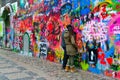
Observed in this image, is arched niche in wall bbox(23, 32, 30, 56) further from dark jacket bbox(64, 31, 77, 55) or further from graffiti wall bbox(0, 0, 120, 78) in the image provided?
dark jacket bbox(64, 31, 77, 55)

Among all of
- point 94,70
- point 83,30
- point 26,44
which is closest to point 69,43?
point 83,30

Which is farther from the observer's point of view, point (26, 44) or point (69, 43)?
point (26, 44)

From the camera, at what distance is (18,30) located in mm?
17141

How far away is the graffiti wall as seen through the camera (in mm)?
8234

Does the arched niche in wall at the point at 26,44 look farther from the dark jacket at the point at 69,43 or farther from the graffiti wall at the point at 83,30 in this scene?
the dark jacket at the point at 69,43

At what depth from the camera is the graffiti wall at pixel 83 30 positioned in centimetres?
823

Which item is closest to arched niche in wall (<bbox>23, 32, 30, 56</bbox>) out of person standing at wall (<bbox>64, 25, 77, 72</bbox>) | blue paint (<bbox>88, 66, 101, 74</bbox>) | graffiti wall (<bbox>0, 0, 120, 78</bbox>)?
graffiti wall (<bbox>0, 0, 120, 78</bbox>)

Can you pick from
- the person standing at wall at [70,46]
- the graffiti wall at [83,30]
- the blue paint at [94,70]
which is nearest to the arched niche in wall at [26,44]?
the graffiti wall at [83,30]

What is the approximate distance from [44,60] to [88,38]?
3.95 m

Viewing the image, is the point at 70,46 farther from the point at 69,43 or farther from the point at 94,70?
the point at 94,70

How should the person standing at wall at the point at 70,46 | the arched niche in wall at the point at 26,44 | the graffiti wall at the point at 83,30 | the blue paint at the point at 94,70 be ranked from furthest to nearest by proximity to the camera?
the arched niche in wall at the point at 26,44, the person standing at wall at the point at 70,46, the blue paint at the point at 94,70, the graffiti wall at the point at 83,30

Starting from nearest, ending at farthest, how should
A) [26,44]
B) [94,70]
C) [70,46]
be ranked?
[94,70] → [70,46] → [26,44]

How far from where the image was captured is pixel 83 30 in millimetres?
9656

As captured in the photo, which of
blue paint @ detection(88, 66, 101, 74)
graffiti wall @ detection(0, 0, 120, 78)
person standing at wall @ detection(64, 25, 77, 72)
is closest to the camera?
graffiti wall @ detection(0, 0, 120, 78)
